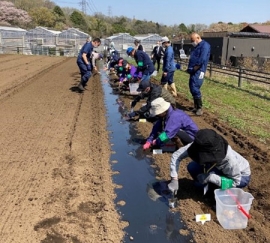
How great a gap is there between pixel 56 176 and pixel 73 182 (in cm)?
34

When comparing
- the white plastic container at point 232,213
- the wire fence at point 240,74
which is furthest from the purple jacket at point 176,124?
the wire fence at point 240,74

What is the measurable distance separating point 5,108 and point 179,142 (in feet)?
18.2

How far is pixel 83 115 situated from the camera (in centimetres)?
857

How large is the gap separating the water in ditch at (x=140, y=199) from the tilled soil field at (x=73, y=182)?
12cm

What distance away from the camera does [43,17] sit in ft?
204

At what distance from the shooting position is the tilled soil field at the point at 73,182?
355cm

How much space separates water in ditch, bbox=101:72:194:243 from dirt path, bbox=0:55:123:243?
158mm

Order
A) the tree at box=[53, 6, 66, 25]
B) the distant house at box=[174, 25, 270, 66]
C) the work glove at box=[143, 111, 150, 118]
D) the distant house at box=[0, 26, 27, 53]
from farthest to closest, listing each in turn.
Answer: the tree at box=[53, 6, 66, 25]
the distant house at box=[0, 26, 27, 53]
the distant house at box=[174, 25, 270, 66]
the work glove at box=[143, 111, 150, 118]

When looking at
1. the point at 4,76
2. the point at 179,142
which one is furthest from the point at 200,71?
the point at 4,76

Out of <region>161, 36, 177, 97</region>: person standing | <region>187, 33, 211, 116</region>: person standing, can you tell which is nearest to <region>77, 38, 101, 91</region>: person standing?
<region>161, 36, 177, 97</region>: person standing

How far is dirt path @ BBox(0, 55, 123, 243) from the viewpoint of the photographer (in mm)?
3574

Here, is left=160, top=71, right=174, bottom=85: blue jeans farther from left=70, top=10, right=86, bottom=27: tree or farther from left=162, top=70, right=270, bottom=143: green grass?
left=70, top=10, right=86, bottom=27: tree

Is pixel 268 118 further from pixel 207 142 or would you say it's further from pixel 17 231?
pixel 17 231

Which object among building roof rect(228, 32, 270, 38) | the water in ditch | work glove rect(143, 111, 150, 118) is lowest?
the water in ditch
